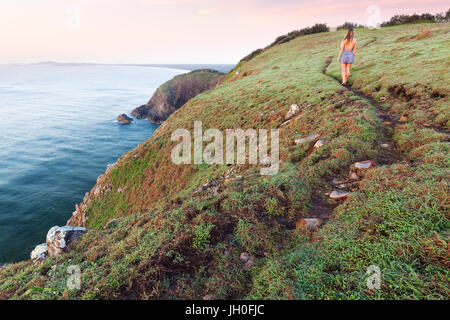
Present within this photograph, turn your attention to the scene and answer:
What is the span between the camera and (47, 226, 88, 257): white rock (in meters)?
6.43

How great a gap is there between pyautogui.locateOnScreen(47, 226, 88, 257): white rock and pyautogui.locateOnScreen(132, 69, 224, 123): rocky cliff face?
77.6 metres

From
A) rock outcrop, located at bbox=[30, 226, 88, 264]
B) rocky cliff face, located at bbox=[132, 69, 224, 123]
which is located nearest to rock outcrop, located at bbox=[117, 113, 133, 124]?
rocky cliff face, located at bbox=[132, 69, 224, 123]

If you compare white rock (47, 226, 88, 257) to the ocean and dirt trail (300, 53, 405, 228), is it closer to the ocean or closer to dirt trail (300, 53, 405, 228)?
dirt trail (300, 53, 405, 228)

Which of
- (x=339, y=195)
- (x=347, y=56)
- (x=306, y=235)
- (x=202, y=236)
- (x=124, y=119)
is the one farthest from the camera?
(x=124, y=119)

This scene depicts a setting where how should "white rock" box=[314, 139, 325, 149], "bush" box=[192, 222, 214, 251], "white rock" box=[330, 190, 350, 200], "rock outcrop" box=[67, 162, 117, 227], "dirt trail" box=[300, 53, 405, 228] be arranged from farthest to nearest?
"rock outcrop" box=[67, 162, 117, 227], "white rock" box=[314, 139, 325, 149], "white rock" box=[330, 190, 350, 200], "dirt trail" box=[300, 53, 405, 228], "bush" box=[192, 222, 214, 251]

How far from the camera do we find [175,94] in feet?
274

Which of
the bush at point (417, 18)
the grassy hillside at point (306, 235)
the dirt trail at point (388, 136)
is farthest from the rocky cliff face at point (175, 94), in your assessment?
the grassy hillside at point (306, 235)

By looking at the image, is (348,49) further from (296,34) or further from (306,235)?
(296,34)

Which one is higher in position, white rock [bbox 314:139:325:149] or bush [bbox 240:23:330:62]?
bush [bbox 240:23:330:62]

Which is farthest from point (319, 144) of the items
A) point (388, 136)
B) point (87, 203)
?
point (87, 203)

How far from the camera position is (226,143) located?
15438 millimetres

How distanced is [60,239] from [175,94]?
8417 centimetres
